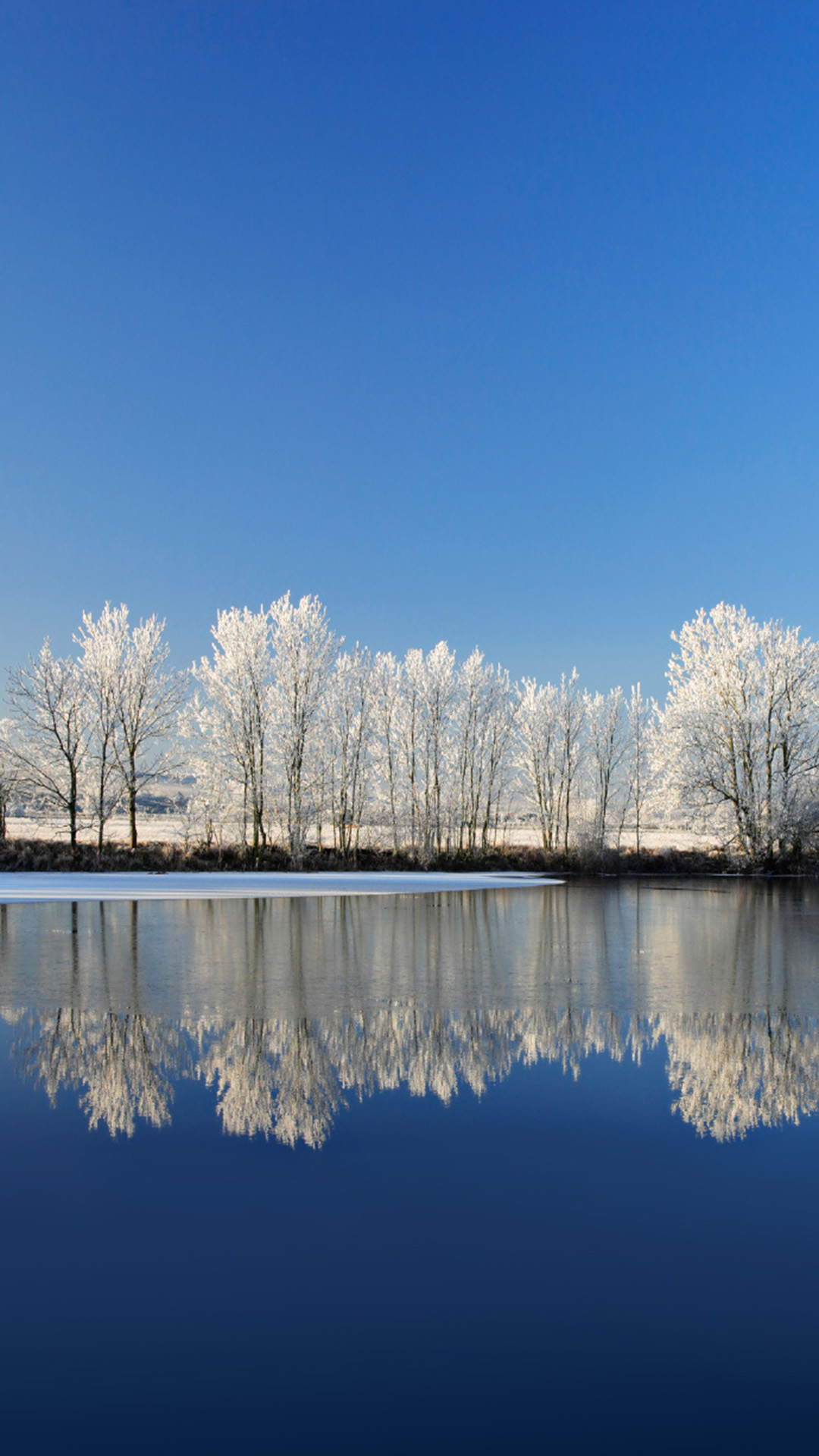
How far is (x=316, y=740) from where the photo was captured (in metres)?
38.7

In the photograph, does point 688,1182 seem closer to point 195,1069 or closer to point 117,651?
point 195,1069

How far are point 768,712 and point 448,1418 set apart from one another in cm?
3888

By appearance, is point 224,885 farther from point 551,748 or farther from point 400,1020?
point 551,748

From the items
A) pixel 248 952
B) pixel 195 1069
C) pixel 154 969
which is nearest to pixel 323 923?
pixel 248 952

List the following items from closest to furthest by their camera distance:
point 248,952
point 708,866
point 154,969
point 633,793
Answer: point 154,969, point 248,952, point 708,866, point 633,793

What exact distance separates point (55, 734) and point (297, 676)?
9994 millimetres

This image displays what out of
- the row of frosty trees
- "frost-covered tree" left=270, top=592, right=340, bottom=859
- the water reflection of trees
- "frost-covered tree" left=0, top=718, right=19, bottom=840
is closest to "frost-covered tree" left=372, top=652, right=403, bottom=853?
the row of frosty trees

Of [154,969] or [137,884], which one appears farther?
[137,884]

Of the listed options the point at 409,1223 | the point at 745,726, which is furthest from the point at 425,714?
the point at 409,1223

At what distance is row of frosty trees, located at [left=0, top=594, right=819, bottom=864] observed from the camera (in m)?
35.5

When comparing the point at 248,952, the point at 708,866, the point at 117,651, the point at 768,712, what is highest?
the point at 117,651

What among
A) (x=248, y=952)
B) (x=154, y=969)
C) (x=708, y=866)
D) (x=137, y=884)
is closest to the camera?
(x=154, y=969)

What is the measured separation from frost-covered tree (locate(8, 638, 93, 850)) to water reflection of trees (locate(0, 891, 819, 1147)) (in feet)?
75.8

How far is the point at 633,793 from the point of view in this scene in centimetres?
5012
